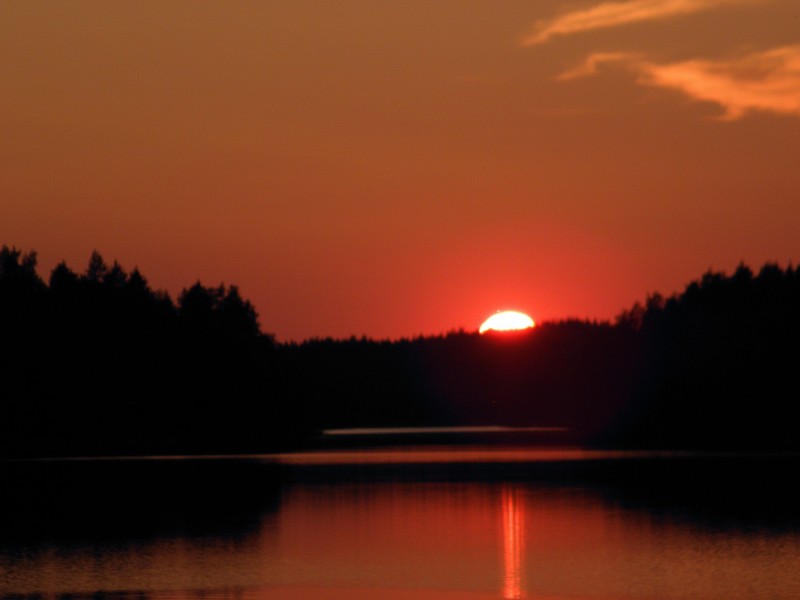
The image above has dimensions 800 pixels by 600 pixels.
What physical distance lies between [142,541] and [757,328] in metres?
155

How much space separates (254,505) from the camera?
69625 mm

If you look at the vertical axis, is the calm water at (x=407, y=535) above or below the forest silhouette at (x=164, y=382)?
below

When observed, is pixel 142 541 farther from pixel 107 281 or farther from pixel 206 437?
pixel 107 281

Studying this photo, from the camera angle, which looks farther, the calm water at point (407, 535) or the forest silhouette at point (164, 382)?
the forest silhouette at point (164, 382)

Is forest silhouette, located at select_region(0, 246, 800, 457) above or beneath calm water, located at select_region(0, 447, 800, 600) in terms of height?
above

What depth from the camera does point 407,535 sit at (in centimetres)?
5381

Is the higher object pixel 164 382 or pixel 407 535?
pixel 164 382

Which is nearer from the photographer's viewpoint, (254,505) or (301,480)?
(254,505)

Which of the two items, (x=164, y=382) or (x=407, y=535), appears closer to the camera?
(x=407, y=535)

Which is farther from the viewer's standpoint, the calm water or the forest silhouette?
the forest silhouette

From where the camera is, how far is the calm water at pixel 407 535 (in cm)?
3944

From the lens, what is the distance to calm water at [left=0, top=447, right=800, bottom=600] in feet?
129

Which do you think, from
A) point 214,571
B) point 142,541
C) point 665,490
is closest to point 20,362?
point 665,490

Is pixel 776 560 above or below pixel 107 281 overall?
below
